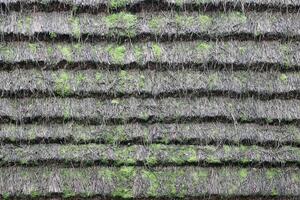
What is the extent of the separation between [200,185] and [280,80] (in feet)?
2.81

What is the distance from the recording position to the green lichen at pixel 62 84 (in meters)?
3.36

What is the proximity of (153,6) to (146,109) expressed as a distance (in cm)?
67

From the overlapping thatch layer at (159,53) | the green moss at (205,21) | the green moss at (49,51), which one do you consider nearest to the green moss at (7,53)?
the overlapping thatch layer at (159,53)

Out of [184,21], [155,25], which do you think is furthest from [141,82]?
[184,21]

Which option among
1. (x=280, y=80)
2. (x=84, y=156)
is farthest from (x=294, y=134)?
(x=84, y=156)

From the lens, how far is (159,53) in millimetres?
3408

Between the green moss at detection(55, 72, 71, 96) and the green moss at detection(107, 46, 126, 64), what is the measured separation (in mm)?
304

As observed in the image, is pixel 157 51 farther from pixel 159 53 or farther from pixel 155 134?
pixel 155 134

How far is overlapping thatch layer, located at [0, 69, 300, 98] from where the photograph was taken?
335 cm

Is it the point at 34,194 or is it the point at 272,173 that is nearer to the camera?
the point at 34,194

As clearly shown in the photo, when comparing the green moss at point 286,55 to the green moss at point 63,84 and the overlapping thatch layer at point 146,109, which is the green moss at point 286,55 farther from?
the green moss at point 63,84

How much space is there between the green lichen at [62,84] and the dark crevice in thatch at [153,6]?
424mm

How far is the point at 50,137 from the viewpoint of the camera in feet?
11.0

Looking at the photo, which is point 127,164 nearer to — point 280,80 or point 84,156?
point 84,156
